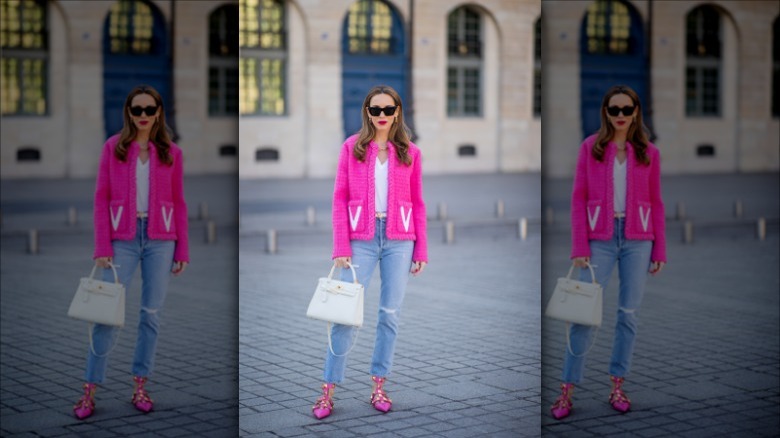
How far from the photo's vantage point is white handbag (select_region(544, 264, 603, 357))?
5816 mm

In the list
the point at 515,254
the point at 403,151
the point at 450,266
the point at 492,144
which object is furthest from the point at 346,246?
the point at 492,144

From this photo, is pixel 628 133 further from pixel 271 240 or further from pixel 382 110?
pixel 271 240

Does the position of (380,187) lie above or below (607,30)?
below

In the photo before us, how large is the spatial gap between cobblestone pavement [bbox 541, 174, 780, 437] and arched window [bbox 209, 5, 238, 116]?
150cm

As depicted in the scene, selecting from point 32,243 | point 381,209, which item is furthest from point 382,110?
point 32,243

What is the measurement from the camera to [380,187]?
6.30 metres

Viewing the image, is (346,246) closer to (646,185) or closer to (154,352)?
(154,352)

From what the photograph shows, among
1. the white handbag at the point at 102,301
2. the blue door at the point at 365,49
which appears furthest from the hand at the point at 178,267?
the blue door at the point at 365,49

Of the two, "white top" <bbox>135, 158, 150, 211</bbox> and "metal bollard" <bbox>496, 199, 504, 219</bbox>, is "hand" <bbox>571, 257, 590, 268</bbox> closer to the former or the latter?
"white top" <bbox>135, 158, 150, 211</bbox>

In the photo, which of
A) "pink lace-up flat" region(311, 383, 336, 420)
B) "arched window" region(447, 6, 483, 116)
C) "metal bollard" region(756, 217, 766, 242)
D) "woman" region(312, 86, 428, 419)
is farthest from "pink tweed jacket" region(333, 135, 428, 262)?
"arched window" region(447, 6, 483, 116)

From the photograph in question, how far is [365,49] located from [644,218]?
2336cm

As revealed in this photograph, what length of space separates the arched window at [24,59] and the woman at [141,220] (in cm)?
42

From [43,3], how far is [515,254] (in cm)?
895

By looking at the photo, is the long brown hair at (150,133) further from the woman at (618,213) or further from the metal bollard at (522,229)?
the metal bollard at (522,229)
